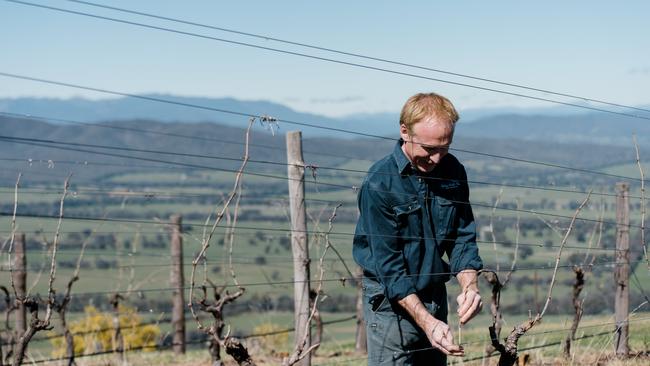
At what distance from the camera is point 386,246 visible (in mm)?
4250

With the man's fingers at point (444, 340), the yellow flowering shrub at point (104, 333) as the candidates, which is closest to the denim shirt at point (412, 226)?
the man's fingers at point (444, 340)

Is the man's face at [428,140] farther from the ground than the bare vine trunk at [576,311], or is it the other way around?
the man's face at [428,140]

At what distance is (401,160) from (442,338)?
826 mm

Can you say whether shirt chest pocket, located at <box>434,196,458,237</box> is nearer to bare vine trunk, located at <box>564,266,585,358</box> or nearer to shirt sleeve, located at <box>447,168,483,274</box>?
shirt sleeve, located at <box>447,168,483,274</box>

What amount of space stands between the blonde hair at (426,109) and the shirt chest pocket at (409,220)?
1.13 feet

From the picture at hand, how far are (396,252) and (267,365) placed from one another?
684 centimetres

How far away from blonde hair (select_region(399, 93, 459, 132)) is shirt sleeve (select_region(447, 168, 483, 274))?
39 cm

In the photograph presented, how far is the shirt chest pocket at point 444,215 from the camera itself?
4438 millimetres

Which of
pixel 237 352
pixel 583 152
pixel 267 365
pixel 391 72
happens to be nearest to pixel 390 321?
pixel 237 352

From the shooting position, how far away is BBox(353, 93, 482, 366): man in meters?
4.23

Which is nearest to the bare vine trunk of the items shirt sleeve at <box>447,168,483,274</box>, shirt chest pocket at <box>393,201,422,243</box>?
shirt sleeve at <box>447,168,483,274</box>

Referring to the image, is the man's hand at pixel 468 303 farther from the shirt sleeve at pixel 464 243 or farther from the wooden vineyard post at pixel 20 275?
the wooden vineyard post at pixel 20 275

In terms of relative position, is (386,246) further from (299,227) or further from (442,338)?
(299,227)

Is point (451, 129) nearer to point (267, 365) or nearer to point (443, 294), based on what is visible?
point (443, 294)
